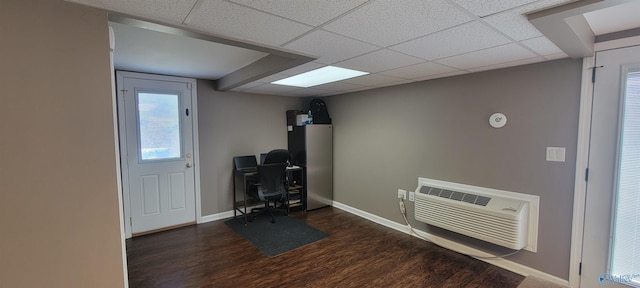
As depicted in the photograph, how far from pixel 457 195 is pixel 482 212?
0.33m

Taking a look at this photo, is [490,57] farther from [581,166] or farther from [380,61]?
[581,166]

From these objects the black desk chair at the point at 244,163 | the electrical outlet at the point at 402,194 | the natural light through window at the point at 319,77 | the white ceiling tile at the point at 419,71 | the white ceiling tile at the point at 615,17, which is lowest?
the electrical outlet at the point at 402,194

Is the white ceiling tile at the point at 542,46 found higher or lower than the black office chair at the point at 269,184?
higher

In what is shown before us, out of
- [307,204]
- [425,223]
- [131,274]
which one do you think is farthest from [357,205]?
[131,274]

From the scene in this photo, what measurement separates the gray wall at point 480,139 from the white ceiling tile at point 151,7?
2811mm

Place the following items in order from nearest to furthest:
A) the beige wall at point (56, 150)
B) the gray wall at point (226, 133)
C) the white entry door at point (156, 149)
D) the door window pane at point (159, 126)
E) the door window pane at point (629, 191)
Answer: the beige wall at point (56, 150), the door window pane at point (629, 191), the white entry door at point (156, 149), the door window pane at point (159, 126), the gray wall at point (226, 133)

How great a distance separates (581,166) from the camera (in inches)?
86.6

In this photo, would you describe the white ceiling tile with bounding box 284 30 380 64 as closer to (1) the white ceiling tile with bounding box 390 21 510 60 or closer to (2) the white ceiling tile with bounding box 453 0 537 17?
(1) the white ceiling tile with bounding box 390 21 510 60

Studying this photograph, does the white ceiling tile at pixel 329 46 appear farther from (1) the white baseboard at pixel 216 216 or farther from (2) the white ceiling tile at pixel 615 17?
(1) the white baseboard at pixel 216 216

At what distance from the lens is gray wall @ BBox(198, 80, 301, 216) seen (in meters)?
4.00

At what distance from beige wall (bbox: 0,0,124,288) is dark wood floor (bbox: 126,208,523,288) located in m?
1.32

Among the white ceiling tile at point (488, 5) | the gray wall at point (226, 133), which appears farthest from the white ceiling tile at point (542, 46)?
the gray wall at point (226, 133)

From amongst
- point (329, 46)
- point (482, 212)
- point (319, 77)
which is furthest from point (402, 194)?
point (329, 46)

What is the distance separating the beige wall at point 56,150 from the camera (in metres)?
1.18
